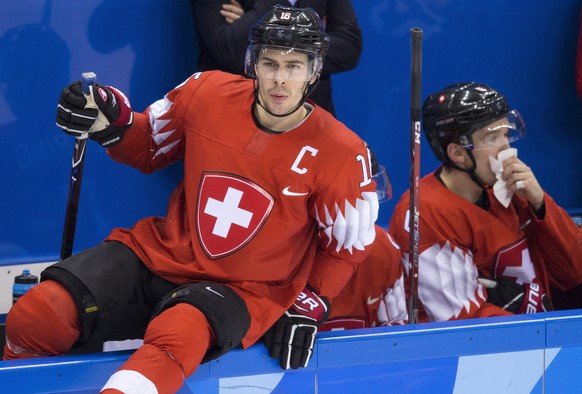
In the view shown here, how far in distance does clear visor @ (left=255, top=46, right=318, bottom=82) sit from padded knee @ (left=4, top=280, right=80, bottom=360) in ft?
2.38

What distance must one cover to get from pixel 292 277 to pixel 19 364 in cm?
76

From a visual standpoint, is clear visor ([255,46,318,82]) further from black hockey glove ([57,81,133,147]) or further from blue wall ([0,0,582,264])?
blue wall ([0,0,582,264])

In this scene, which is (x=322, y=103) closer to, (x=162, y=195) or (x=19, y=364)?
(x=162, y=195)

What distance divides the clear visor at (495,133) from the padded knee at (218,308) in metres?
0.99

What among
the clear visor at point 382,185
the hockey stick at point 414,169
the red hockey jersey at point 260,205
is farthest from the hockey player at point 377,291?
the red hockey jersey at point 260,205

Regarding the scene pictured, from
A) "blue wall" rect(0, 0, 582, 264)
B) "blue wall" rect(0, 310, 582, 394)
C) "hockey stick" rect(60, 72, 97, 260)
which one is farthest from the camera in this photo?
"blue wall" rect(0, 0, 582, 264)

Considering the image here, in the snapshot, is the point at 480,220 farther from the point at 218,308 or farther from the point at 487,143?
the point at 218,308

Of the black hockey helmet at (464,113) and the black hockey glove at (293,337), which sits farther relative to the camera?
the black hockey helmet at (464,113)


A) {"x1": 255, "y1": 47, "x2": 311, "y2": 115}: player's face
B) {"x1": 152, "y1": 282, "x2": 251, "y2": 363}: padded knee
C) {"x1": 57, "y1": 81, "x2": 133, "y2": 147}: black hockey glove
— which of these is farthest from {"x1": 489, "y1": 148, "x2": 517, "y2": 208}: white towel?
{"x1": 57, "y1": 81, "x2": 133, "y2": 147}: black hockey glove

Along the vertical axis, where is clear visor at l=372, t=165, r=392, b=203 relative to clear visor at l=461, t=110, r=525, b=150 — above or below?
below

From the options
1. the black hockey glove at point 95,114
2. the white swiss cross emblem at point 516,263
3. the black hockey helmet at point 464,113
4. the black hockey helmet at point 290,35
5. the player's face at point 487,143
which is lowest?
the white swiss cross emblem at point 516,263

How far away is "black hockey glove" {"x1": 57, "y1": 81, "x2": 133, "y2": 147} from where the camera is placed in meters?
2.56

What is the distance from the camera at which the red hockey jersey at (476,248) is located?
3.11 metres

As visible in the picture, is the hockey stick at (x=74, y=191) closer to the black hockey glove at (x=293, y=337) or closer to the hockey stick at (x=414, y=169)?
the black hockey glove at (x=293, y=337)
